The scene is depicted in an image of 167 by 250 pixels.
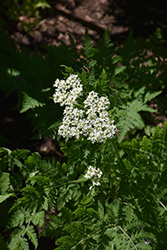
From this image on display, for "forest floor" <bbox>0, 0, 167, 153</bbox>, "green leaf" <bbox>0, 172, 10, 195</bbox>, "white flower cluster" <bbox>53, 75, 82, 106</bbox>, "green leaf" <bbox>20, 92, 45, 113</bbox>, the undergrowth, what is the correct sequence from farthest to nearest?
"forest floor" <bbox>0, 0, 167, 153</bbox>
"green leaf" <bbox>0, 172, 10, 195</bbox>
"green leaf" <bbox>20, 92, 45, 113</bbox>
the undergrowth
"white flower cluster" <bbox>53, 75, 82, 106</bbox>

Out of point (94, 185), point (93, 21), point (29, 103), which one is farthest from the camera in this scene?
point (93, 21)

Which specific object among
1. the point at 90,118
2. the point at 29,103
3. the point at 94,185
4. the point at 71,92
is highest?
the point at 29,103

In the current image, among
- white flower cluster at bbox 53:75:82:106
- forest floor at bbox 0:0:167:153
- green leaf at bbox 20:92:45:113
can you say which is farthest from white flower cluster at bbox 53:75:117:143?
forest floor at bbox 0:0:167:153

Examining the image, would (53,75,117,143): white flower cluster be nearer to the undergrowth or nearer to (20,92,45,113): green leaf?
the undergrowth

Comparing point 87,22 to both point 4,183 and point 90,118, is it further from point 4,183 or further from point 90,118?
point 4,183

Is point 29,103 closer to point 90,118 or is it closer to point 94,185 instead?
point 90,118

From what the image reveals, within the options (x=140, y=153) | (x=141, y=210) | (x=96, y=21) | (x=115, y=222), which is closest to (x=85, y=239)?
(x=115, y=222)

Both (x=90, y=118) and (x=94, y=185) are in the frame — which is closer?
(x=90, y=118)

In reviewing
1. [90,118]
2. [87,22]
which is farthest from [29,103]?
[87,22]

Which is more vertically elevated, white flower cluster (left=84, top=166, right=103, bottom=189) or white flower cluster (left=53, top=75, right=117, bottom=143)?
white flower cluster (left=53, top=75, right=117, bottom=143)

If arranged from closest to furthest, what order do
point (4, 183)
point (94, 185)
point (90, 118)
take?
point (90, 118), point (94, 185), point (4, 183)

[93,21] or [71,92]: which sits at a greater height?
[93,21]

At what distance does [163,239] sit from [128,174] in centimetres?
72

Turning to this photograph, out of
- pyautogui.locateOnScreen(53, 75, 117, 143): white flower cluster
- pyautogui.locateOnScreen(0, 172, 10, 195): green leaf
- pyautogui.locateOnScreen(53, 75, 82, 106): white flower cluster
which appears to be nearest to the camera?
pyautogui.locateOnScreen(53, 75, 117, 143): white flower cluster
